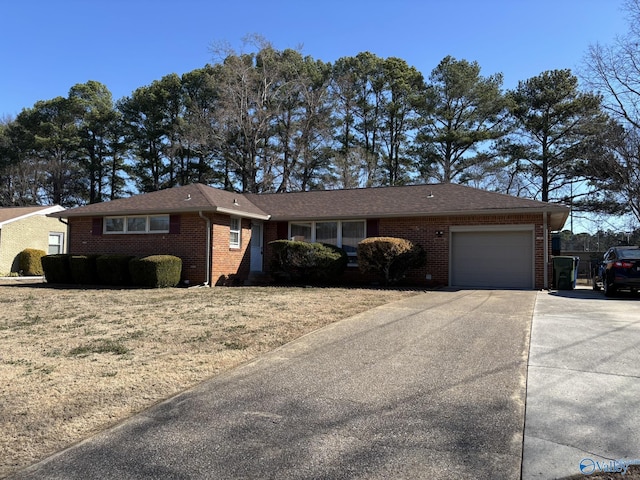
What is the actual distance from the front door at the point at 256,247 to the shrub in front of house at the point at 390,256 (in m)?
4.79

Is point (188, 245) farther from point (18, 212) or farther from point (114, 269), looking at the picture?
point (18, 212)

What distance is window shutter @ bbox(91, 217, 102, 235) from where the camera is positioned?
1686 centimetres

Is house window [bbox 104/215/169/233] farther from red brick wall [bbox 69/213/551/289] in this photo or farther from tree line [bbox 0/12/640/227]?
tree line [bbox 0/12/640/227]

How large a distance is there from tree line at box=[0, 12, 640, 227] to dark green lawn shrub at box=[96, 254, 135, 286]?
58.4 ft

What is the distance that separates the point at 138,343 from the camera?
6039 millimetres

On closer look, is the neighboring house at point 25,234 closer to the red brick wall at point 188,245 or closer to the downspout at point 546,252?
the red brick wall at point 188,245

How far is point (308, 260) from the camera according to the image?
14914 mm

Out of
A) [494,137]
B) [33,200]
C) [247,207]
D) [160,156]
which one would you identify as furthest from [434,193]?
[33,200]

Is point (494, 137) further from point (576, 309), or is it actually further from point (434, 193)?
point (576, 309)

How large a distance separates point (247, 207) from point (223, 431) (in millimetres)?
14291

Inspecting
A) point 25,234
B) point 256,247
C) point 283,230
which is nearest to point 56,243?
point 25,234

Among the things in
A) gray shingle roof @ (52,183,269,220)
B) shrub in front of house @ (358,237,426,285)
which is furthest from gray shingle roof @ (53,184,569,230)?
shrub in front of house @ (358,237,426,285)

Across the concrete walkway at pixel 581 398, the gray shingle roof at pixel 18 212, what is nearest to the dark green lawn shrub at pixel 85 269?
the gray shingle roof at pixel 18 212

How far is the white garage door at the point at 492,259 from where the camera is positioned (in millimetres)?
14477
